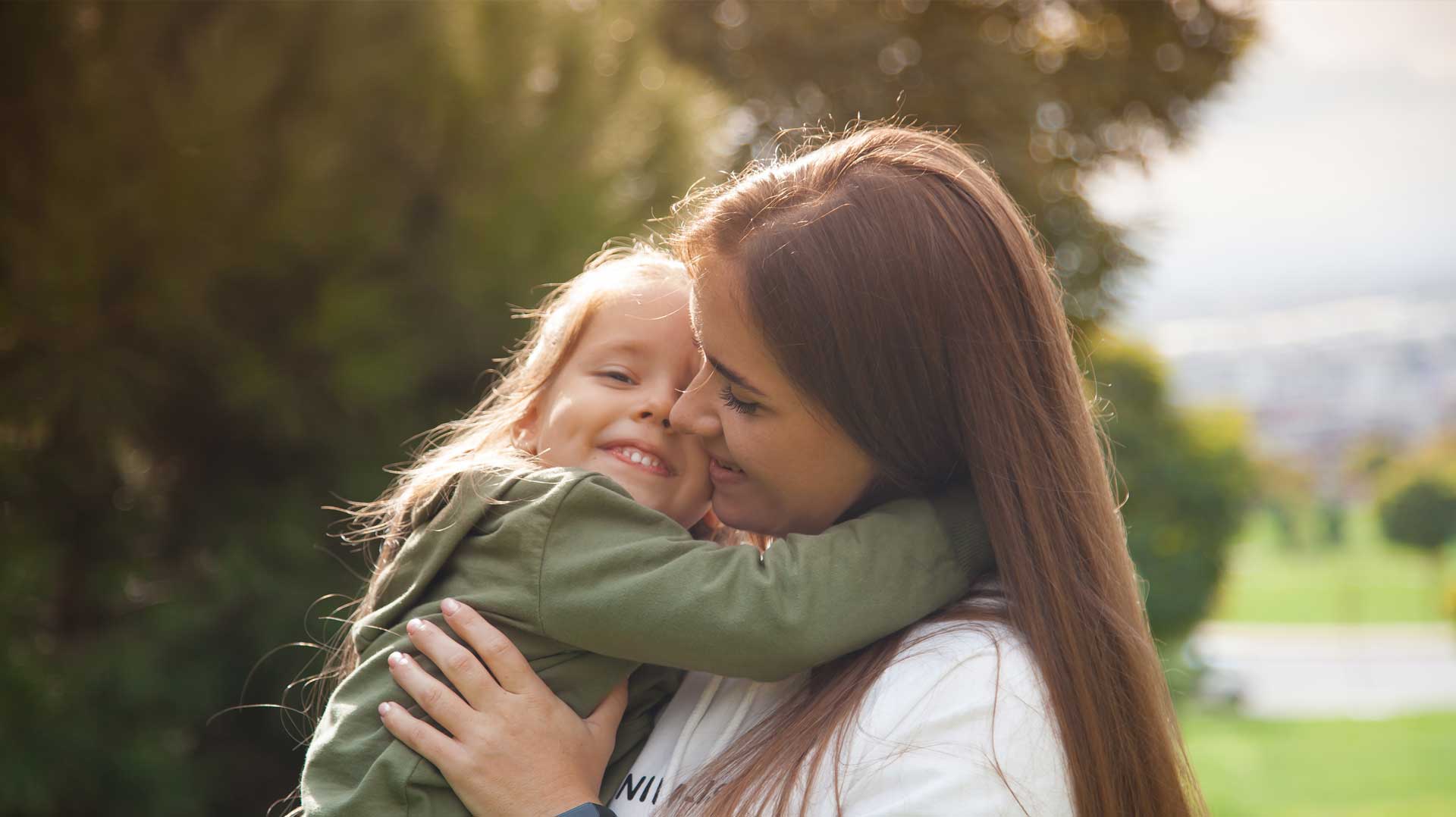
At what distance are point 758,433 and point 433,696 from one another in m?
0.54

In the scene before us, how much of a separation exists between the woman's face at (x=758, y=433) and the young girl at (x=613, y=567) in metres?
0.10

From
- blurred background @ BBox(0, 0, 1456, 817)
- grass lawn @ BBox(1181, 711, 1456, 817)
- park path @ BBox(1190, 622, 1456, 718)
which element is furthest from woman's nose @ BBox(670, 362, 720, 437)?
park path @ BBox(1190, 622, 1456, 718)

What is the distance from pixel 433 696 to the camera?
147 cm

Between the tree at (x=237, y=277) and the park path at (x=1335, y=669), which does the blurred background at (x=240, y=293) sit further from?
the park path at (x=1335, y=669)

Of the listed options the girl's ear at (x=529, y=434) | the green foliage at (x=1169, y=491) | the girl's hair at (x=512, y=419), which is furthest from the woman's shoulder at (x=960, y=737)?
the green foliage at (x=1169, y=491)

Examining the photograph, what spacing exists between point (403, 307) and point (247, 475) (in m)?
0.92

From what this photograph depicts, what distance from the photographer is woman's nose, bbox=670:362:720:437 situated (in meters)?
1.59

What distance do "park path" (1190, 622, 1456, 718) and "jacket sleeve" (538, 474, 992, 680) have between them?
462 inches

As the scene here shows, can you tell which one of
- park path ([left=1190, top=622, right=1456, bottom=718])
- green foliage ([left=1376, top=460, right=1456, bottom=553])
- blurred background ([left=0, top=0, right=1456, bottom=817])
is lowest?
park path ([left=1190, top=622, right=1456, bottom=718])

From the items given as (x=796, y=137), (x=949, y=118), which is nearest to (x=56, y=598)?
(x=796, y=137)

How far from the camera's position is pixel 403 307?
13.3ft

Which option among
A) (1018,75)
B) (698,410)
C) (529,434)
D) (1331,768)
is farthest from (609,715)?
(1331,768)

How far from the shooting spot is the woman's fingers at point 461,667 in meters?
1.46

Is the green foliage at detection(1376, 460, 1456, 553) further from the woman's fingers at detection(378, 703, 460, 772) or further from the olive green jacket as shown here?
the woman's fingers at detection(378, 703, 460, 772)
